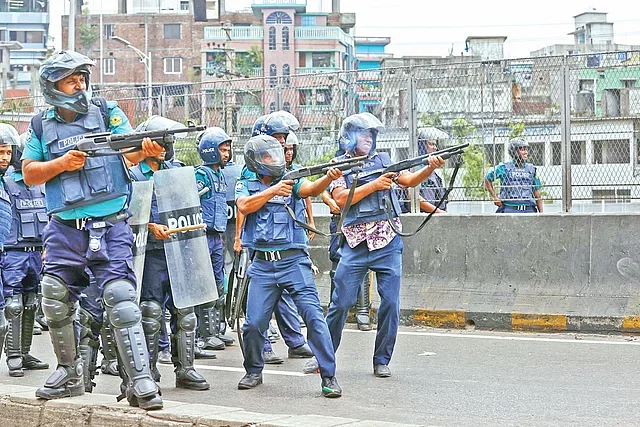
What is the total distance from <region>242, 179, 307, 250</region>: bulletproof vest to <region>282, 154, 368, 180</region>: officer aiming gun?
23cm

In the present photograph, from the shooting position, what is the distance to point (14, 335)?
10000mm

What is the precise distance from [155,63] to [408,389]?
9210 cm

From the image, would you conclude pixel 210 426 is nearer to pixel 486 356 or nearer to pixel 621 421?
pixel 621 421

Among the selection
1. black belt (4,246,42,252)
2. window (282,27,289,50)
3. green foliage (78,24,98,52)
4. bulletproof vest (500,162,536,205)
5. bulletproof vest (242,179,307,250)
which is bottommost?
black belt (4,246,42,252)

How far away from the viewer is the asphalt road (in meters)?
7.46

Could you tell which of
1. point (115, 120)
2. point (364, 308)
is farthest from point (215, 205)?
point (115, 120)

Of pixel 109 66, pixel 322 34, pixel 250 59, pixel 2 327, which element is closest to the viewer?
pixel 2 327

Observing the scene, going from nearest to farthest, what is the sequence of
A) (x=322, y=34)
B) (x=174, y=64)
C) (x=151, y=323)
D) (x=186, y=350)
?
1. (x=151, y=323)
2. (x=186, y=350)
3. (x=322, y=34)
4. (x=174, y=64)

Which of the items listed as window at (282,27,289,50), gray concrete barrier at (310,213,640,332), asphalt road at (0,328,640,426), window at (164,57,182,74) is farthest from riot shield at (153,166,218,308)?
window at (164,57,182,74)

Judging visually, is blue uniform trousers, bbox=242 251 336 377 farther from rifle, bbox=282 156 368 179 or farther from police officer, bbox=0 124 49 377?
police officer, bbox=0 124 49 377

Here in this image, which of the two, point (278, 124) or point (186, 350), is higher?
point (278, 124)

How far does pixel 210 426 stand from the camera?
6367mm

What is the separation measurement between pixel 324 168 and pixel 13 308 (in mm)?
3252

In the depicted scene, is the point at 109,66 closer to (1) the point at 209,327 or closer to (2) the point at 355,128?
(1) the point at 209,327
